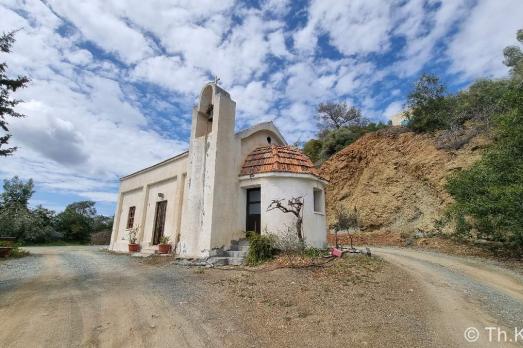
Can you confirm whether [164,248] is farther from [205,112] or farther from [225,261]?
[205,112]

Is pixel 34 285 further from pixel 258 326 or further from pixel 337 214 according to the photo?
pixel 337 214

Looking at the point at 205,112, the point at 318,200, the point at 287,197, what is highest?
the point at 205,112

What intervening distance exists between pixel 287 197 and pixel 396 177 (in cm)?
1406

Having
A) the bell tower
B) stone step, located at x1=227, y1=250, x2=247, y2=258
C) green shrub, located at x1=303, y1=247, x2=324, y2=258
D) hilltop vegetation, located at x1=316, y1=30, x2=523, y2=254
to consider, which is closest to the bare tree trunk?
green shrub, located at x1=303, y1=247, x2=324, y2=258

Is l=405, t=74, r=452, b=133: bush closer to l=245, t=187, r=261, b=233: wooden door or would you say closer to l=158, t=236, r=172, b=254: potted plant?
l=245, t=187, r=261, b=233: wooden door

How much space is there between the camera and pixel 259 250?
10.2m

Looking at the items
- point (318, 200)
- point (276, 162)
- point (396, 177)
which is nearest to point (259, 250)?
point (276, 162)

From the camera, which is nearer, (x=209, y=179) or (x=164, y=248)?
(x=209, y=179)

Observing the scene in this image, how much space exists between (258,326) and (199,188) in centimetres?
783

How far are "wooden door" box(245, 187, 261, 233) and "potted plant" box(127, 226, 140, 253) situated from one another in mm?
7110

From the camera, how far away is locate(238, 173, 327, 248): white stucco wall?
11320mm

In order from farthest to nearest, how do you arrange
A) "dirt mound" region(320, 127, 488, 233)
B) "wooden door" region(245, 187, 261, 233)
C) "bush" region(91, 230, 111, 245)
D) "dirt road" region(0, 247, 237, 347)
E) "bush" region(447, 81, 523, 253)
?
"bush" region(91, 230, 111, 245), "dirt mound" region(320, 127, 488, 233), "wooden door" region(245, 187, 261, 233), "bush" region(447, 81, 523, 253), "dirt road" region(0, 247, 237, 347)

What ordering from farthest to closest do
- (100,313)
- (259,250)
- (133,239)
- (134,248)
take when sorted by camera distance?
(133,239) < (134,248) < (259,250) < (100,313)

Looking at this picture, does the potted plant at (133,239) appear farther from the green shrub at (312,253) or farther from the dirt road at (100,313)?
the green shrub at (312,253)
